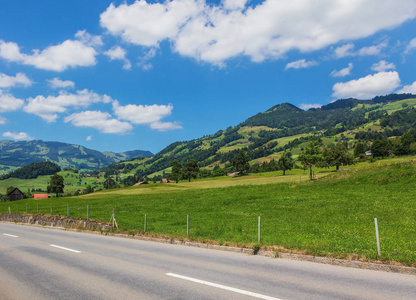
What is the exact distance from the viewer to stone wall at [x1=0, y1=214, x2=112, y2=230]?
26875 millimetres

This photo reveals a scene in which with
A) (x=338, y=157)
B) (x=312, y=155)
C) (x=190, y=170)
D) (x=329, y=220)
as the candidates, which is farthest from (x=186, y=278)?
(x=190, y=170)

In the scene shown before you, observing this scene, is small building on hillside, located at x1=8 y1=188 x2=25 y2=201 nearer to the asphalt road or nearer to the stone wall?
the stone wall

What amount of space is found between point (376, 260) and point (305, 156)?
59.6m

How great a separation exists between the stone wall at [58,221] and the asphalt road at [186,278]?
38.1 feet

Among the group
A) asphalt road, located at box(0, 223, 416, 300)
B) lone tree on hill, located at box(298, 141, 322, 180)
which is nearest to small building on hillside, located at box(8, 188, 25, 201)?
lone tree on hill, located at box(298, 141, 322, 180)

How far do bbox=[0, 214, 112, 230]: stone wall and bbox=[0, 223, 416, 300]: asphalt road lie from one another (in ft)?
38.1

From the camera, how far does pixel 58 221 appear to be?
32.7 m

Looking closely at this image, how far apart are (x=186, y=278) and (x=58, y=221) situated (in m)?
28.2

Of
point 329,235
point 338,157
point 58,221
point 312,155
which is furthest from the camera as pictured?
point 338,157

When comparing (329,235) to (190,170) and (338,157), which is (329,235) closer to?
(338,157)

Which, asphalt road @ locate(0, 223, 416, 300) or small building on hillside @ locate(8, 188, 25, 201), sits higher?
small building on hillside @ locate(8, 188, 25, 201)

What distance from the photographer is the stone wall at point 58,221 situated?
88.2ft

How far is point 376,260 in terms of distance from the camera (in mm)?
11516

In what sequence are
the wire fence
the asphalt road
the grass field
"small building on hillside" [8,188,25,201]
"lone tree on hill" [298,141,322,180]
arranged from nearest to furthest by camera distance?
the asphalt road → the wire fence → the grass field → "lone tree on hill" [298,141,322,180] → "small building on hillside" [8,188,25,201]
